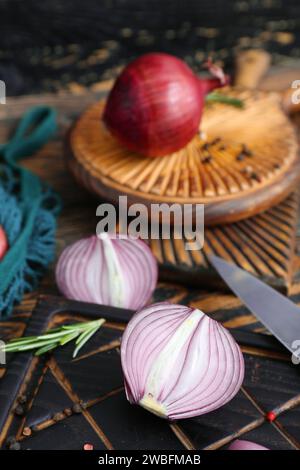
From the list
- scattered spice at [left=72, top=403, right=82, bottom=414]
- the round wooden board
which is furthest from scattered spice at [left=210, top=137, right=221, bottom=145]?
scattered spice at [left=72, top=403, right=82, bottom=414]

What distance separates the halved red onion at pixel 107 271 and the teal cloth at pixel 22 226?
0.20 feet

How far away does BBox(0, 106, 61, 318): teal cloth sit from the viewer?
32.1 inches

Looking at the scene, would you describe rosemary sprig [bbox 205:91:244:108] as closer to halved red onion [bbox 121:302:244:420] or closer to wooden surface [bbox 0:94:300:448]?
wooden surface [bbox 0:94:300:448]

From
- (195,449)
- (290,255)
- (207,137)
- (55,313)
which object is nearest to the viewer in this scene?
(195,449)

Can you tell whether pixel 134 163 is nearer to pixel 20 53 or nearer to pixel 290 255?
pixel 290 255

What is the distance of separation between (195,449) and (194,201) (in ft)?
1.33

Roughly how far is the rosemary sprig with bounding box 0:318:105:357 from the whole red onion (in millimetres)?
340

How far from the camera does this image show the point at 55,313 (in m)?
0.76

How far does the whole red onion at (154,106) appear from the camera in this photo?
3.01ft

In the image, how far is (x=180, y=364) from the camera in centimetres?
62

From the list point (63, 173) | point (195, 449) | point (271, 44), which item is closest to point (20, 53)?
point (63, 173)

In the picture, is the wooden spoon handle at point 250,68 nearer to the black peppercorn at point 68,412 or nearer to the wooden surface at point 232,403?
the wooden surface at point 232,403

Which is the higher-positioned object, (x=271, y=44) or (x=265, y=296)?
(x=271, y=44)

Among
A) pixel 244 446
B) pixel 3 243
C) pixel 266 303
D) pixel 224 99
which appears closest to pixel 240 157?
pixel 224 99
